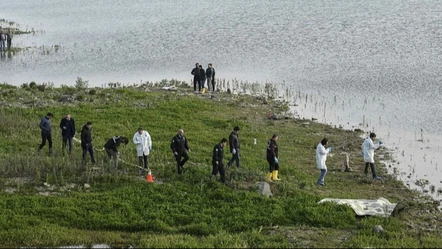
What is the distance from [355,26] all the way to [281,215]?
183 ft

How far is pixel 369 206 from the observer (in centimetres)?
2389

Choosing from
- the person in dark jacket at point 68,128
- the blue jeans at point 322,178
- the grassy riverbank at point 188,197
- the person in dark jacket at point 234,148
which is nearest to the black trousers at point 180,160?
the grassy riverbank at point 188,197

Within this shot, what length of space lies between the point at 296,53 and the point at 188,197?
4046cm

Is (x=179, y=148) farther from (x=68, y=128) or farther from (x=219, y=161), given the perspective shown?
(x=68, y=128)

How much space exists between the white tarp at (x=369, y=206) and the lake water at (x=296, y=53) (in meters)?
6.81

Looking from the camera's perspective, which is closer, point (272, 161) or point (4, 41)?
point (272, 161)

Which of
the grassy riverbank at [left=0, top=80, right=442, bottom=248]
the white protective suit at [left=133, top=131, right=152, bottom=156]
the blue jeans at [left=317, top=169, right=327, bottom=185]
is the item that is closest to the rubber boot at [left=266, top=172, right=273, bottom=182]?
the grassy riverbank at [left=0, top=80, right=442, bottom=248]

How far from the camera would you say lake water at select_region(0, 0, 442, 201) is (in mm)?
41969

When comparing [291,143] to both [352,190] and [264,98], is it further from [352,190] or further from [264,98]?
[264,98]

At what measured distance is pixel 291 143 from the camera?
35.6m

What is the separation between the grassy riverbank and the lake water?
17.7 ft

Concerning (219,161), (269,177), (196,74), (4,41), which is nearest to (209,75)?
(196,74)

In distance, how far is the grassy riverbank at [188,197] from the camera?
2139cm

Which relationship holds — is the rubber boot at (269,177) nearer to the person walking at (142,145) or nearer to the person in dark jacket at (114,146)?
the person walking at (142,145)
